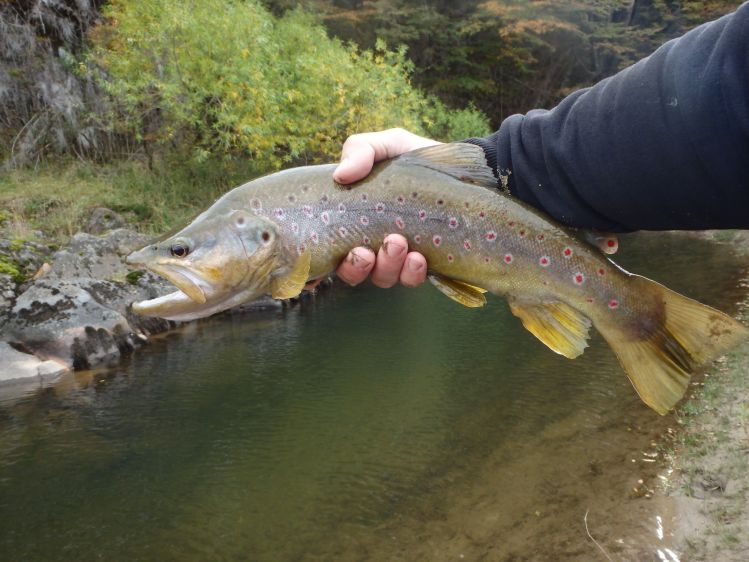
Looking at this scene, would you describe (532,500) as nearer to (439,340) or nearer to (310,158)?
(439,340)

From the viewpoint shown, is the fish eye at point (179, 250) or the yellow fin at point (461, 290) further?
the yellow fin at point (461, 290)

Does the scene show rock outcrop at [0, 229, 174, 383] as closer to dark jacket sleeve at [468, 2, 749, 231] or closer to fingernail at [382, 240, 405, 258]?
fingernail at [382, 240, 405, 258]

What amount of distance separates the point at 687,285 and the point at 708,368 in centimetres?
613

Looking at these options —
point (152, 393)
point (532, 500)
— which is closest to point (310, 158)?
point (152, 393)

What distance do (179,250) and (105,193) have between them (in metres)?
16.1

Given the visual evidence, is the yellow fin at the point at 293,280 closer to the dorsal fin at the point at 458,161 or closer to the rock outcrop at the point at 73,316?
the dorsal fin at the point at 458,161

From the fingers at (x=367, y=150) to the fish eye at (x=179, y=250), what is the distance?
0.79m

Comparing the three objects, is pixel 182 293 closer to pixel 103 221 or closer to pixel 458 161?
pixel 458 161

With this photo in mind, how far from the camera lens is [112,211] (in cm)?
1630

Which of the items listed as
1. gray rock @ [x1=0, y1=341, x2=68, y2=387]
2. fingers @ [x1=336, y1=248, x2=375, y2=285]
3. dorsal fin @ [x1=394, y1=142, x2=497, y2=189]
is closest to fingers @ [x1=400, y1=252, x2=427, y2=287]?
fingers @ [x1=336, y1=248, x2=375, y2=285]

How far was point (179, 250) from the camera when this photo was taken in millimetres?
2795

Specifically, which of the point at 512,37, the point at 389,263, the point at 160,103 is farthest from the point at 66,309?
the point at 512,37

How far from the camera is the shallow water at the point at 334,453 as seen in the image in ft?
19.9

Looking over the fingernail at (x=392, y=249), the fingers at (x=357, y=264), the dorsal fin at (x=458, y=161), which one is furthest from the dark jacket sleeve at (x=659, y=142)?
the fingers at (x=357, y=264)
